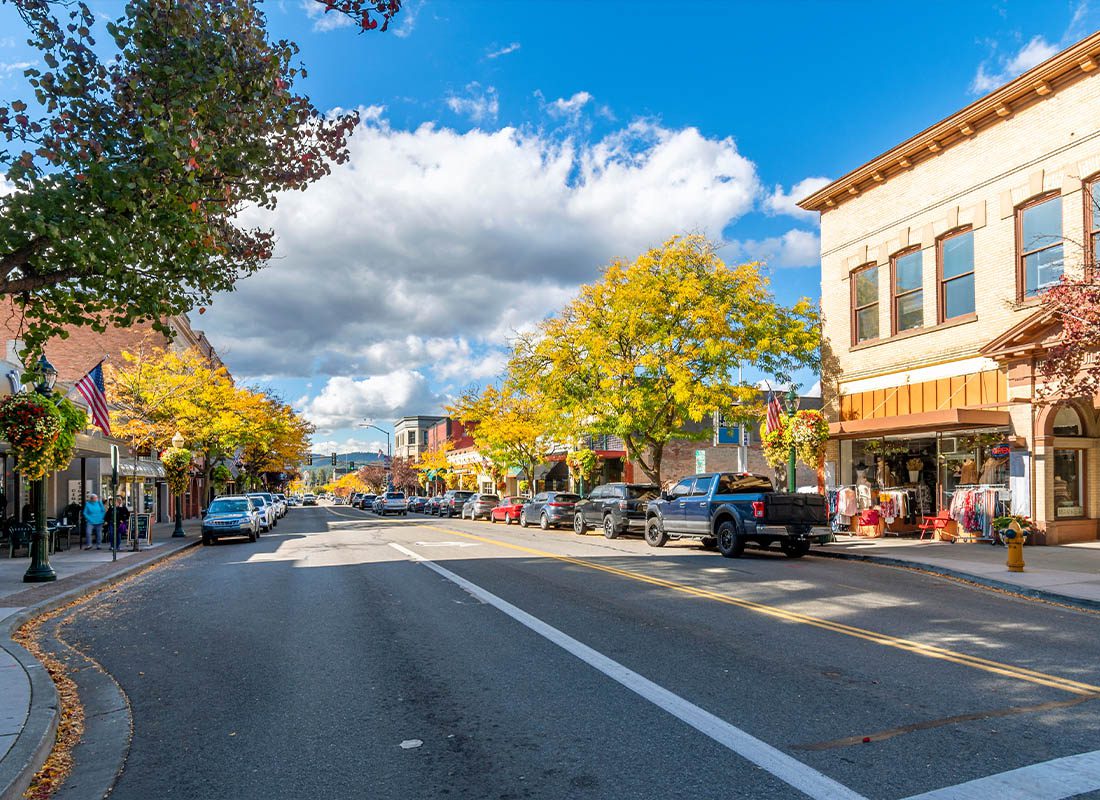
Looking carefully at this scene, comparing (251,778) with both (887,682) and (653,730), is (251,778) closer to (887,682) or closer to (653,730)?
(653,730)

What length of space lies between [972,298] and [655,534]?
1031 centimetres

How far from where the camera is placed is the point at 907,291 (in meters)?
23.8

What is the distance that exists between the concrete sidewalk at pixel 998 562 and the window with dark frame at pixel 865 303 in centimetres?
652

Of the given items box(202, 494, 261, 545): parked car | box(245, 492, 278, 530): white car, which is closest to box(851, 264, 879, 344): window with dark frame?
box(202, 494, 261, 545): parked car

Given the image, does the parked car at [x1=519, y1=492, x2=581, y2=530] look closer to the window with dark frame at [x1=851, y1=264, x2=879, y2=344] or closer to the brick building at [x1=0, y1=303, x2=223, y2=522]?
the window with dark frame at [x1=851, y1=264, x2=879, y2=344]

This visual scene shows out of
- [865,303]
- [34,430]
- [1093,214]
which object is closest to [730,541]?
[1093,214]

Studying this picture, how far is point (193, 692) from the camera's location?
700cm

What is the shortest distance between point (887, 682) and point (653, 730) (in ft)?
8.04

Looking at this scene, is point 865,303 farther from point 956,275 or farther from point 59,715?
point 59,715

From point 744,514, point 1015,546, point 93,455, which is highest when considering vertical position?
point 93,455

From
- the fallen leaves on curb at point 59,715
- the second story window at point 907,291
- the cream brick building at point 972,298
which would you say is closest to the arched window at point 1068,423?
the cream brick building at point 972,298

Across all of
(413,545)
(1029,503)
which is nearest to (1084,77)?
(1029,503)

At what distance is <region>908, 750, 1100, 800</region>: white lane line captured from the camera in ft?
14.3

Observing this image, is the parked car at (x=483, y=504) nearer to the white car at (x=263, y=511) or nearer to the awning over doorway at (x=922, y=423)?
the white car at (x=263, y=511)
